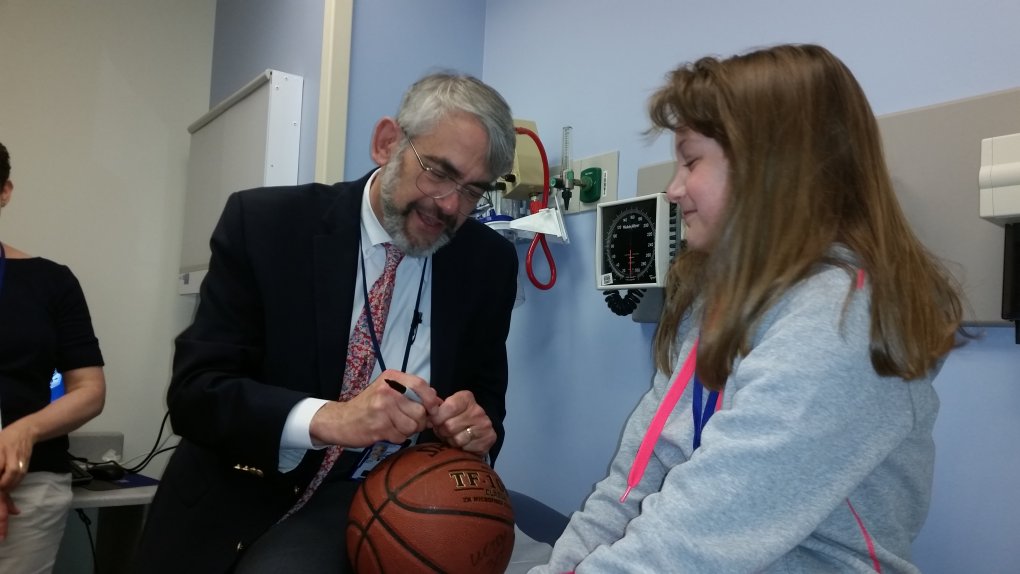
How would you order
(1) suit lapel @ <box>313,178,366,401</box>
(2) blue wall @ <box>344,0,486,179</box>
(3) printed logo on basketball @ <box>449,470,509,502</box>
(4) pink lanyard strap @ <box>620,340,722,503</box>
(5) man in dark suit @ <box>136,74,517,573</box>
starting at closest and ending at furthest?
1. (4) pink lanyard strap @ <box>620,340,722,503</box>
2. (3) printed logo on basketball @ <box>449,470,509,502</box>
3. (5) man in dark suit @ <box>136,74,517,573</box>
4. (1) suit lapel @ <box>313,178,366,401</box>
5. (2) blue wall @ <box>344,0,486,179</box>

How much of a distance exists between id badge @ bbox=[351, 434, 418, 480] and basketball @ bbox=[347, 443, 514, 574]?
28 centimetres

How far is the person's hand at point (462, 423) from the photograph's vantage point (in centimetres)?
138

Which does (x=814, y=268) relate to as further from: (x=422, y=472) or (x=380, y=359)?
(x=380, y=359)

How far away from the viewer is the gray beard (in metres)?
1.57

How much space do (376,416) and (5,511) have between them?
132 centimetres

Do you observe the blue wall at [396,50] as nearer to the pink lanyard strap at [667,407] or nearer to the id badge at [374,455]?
the id badge at [374,455]

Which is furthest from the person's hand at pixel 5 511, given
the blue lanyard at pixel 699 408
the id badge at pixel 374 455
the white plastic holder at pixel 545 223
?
the blue lanyard at pixel 699 408

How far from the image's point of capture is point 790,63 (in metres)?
1.00

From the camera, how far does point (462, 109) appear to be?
152 cm

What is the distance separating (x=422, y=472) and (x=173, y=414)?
1.90ft

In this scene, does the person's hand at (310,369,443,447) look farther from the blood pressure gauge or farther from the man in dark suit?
the blood pressure gauge

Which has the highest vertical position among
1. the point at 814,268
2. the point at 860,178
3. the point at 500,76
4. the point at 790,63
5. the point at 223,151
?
the point at 500,76

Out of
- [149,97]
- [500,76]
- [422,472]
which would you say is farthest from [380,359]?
[149,97]

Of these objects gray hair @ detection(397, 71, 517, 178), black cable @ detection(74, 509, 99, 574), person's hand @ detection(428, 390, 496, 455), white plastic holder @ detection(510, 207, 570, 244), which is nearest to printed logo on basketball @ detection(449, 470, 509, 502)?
→ person's hand @ detection(428, 390, 496, 455)
